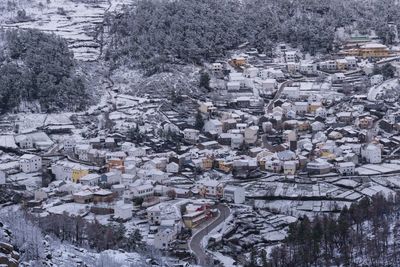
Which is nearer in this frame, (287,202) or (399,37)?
(287,202)

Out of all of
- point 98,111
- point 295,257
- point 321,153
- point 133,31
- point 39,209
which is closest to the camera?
point 295,257

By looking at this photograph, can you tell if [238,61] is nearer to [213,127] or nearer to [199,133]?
[213,127]

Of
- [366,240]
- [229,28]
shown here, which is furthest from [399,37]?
[366,240]

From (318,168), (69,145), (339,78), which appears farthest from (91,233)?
(339,78)

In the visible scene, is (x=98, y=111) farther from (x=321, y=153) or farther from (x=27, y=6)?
(x=27, y=6)

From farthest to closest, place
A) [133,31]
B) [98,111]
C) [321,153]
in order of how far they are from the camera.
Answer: [133,31] → [98,111] → [321,153]
